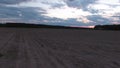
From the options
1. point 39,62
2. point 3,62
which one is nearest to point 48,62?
point 39,62

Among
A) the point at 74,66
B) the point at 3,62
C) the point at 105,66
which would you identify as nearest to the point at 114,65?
the point at 105,66

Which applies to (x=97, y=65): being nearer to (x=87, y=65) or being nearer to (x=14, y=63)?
(x=87, y=65)

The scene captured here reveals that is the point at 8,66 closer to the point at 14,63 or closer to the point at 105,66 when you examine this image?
the point at 14,63

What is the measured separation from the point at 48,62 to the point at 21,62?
3.46ft

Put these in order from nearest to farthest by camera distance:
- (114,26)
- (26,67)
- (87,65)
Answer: (26,67), (87,65), (114,26)

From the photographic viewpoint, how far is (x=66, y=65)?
10633 mm

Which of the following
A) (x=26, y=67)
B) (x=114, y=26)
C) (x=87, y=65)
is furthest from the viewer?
(x=114, y=26)

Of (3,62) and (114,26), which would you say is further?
(114,26)

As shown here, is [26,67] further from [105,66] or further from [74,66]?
[105,66]

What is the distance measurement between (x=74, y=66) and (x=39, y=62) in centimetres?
157

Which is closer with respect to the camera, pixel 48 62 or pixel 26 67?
pixel 26 67

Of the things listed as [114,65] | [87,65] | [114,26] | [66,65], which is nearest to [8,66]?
[66,65]

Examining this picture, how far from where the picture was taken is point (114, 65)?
1082 cm

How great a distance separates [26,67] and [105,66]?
9.48 ft
